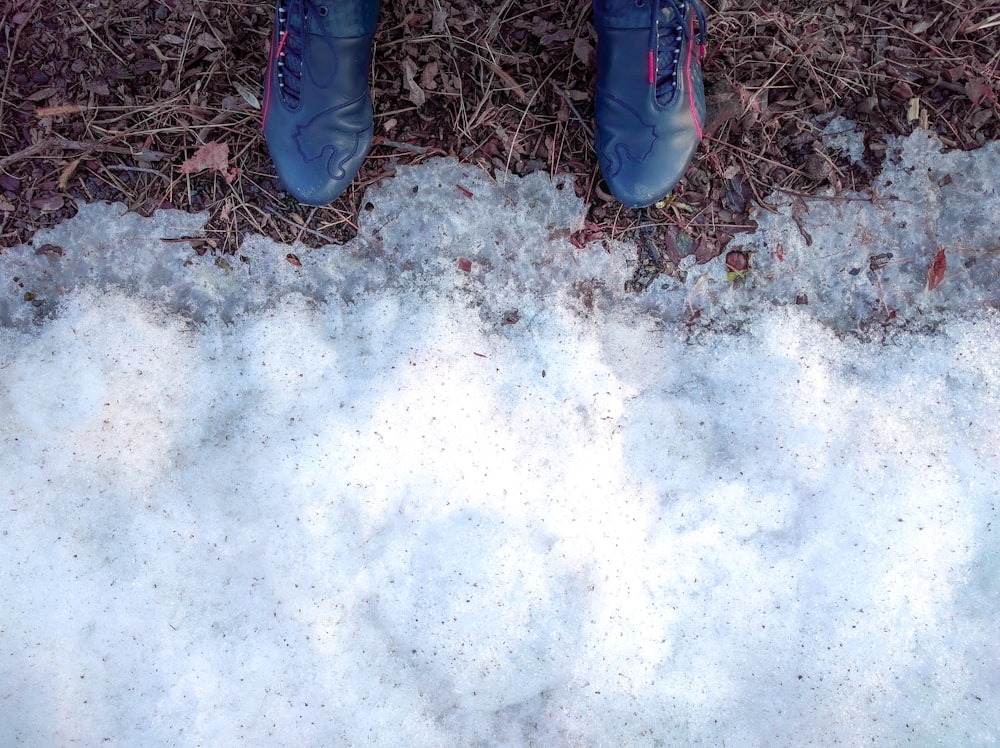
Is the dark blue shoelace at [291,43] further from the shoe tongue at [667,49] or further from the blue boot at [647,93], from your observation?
the shoe tongue at [667,49]

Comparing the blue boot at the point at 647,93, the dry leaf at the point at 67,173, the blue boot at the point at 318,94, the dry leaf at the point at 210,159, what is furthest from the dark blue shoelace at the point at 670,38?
the dry leaf at the point at 67,173

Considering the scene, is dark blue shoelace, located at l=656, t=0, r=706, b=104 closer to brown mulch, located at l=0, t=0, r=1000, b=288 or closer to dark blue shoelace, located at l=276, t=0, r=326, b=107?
brown mulch, located at l=0, t=0, r=1000, b=288

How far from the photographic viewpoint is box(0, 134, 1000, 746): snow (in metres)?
2.06

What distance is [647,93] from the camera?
196 centimetres

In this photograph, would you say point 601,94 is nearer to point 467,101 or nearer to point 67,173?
point 467,101

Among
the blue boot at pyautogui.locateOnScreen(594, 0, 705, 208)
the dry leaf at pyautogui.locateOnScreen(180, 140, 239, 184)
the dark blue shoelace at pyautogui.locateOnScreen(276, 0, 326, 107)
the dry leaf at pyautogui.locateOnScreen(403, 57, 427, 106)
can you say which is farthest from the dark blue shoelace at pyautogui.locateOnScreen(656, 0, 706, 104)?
the dry leaf at pyautogui.locateOnScreen(180, 140, 239, 184)

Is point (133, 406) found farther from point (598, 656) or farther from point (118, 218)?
point (598, 656)

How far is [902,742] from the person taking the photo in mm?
2068

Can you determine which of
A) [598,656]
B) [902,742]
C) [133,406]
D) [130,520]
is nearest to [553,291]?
[598,656]

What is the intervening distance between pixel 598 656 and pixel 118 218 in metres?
1.99

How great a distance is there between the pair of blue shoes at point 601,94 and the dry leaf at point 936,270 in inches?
32.8

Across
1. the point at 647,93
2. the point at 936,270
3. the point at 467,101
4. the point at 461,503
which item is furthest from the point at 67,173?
the point at 936,270

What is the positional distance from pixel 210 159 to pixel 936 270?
7.36ft

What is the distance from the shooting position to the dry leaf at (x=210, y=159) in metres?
2.06
